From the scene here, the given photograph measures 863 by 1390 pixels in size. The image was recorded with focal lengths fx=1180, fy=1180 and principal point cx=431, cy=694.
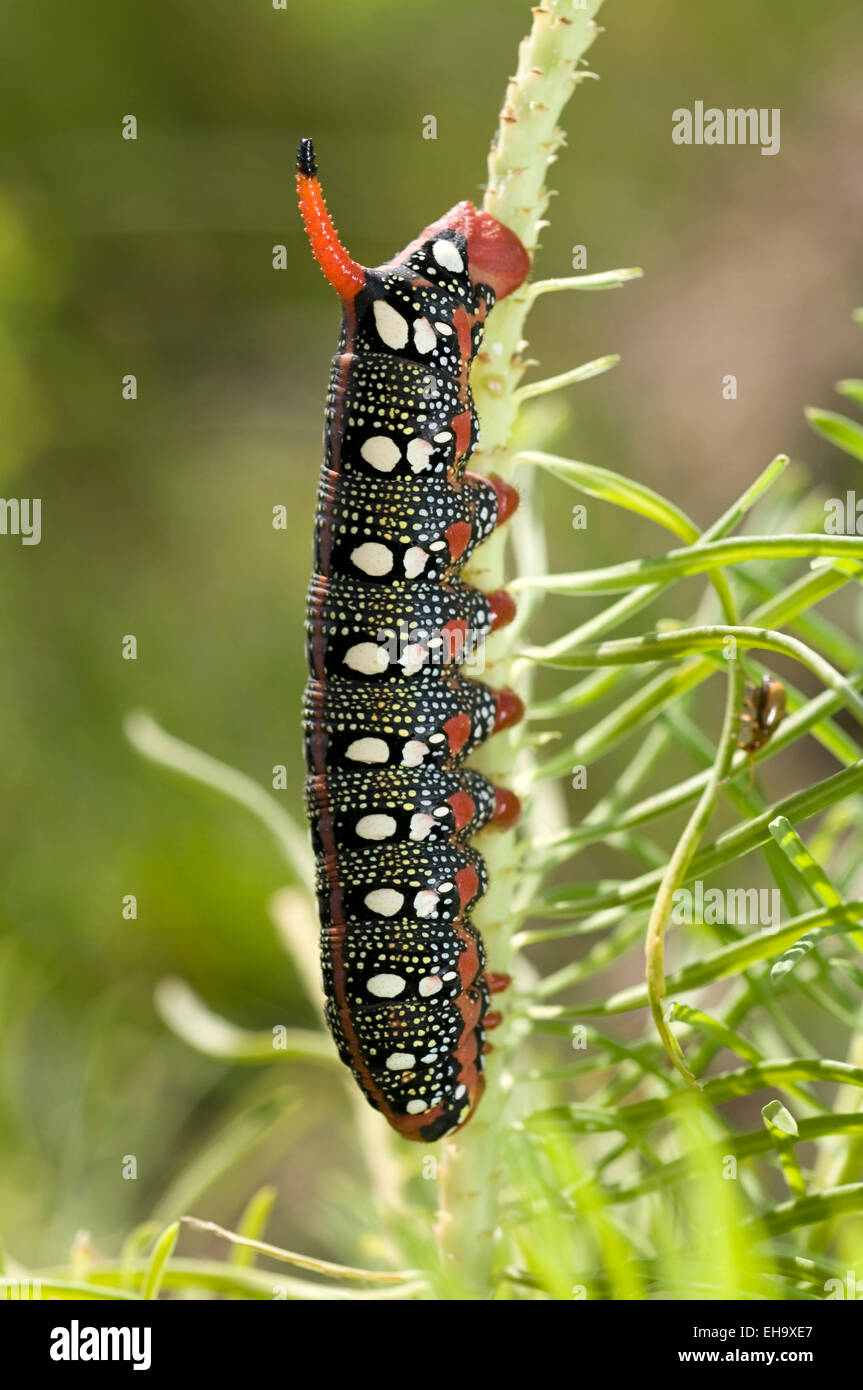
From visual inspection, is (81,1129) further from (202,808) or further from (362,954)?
(202,808)

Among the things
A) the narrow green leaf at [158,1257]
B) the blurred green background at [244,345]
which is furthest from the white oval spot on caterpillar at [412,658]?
the blurred green background at [244,345]

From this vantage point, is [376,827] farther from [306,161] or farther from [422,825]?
[306,161]

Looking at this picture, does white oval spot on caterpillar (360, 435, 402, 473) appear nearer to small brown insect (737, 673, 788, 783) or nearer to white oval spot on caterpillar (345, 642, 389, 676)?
white oval spot on caterpillar (345, 642, 389, 676)

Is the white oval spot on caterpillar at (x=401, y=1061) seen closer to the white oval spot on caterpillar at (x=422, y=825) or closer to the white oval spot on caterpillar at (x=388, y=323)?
the white oval spot on caterpillar at (x=422, y=825)

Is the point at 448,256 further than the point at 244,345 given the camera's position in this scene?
No

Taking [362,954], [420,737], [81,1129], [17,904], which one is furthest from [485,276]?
[17,904]

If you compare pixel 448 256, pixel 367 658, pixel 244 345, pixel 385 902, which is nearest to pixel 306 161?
pixel 448 256

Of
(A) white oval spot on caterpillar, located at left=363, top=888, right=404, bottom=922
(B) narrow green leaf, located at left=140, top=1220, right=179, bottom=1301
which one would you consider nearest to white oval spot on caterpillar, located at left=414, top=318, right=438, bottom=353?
(A) white oval spot on caterpillar, located at left=363, top=888, right=404, bottom=922
